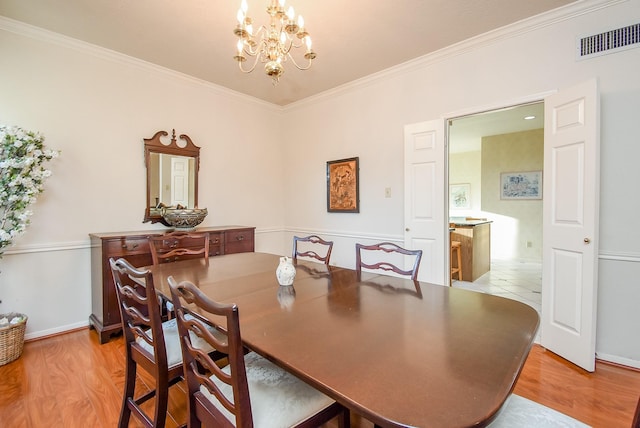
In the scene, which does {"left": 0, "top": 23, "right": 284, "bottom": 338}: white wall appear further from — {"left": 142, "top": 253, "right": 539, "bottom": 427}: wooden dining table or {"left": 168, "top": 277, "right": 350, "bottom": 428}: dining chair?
{"left": 168, "top": 277, "right": 350, "bottom": 428}: dining chair

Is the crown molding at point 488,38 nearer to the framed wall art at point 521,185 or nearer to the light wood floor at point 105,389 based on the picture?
the light wood floor at point 105,389

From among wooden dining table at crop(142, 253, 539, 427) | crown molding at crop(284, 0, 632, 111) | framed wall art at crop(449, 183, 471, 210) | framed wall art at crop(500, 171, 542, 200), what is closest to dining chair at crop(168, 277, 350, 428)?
wooden dining table at crop(142, 253, 539, 427)

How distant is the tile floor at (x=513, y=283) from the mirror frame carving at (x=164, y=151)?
12.9 feet

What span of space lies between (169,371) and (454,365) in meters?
1.25

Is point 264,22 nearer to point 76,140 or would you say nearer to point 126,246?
point 76,140

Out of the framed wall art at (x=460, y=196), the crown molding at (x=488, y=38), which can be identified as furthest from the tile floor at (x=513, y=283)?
the crown molding at (x=488, y=38)

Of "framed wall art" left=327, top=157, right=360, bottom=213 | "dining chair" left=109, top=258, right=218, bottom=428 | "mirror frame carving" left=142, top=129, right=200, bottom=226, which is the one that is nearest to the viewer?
"dining chair" left=109, top=258, right=218, bottom=428

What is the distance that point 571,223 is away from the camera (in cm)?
229

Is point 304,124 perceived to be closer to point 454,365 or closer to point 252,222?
point 252,222

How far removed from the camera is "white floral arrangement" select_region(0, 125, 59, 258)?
2262 mm

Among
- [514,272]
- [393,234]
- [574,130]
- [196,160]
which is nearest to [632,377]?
[574,130]

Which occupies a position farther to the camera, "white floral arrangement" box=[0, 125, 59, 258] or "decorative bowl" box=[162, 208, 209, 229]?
"decorative bowl" box=[162, 208, 209, 229]

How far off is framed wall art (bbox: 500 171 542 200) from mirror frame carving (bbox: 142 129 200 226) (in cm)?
637

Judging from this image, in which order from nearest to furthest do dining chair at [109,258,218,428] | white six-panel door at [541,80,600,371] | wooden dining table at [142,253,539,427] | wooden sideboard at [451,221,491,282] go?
wooden dining table at [142,253,539,427] < dining chair at [109,258,218,428] < white six-panel door at [541,80,600,371] < wooden sideboard at [451,221,491,282]
